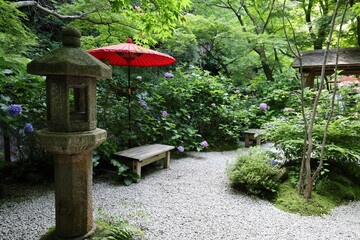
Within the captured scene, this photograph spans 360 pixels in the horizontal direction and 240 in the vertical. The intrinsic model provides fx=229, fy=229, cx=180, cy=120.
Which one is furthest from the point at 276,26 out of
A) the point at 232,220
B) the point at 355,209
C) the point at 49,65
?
the point at 49,65

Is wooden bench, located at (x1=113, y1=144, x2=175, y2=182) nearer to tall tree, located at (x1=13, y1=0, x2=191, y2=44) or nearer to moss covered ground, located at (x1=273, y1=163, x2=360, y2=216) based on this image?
tall tree, located at (x1=13, y1=0, x2=191, y2=44)

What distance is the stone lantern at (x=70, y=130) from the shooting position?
1527 mm

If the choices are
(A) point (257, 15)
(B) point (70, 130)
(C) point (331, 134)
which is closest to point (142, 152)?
(B) point (70, 130)

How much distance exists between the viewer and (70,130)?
1626 millimetres

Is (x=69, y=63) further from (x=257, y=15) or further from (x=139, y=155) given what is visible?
(x=257, y=15)

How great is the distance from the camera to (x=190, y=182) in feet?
11.7

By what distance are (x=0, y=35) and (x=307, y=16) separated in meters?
9.08

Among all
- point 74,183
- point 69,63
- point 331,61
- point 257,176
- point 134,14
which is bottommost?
point 257,176

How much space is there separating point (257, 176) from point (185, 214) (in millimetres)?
1123

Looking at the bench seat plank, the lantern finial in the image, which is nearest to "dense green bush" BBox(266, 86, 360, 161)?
the bench seat plank

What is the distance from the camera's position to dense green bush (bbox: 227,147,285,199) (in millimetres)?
3051

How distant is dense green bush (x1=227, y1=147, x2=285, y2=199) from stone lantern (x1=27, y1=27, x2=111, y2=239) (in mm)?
2086

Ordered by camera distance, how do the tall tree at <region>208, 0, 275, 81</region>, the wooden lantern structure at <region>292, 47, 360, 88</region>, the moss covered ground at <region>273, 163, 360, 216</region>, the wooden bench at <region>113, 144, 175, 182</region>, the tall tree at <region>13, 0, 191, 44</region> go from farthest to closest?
1. the tall tree at <region>208, 0, 275, 81</region>
2. the wooden lantern structure at <region>292, 47, 360, 88</region>
3. the wooden bench at <region>113, 144, 175, 182</region>
4. the moss covered ground at <region>273, 163, 360, 216</region>
5. the tall tree at <region>13, 0, 191, 44</region>

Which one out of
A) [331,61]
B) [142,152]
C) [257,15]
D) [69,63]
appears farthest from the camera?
[257,15]
